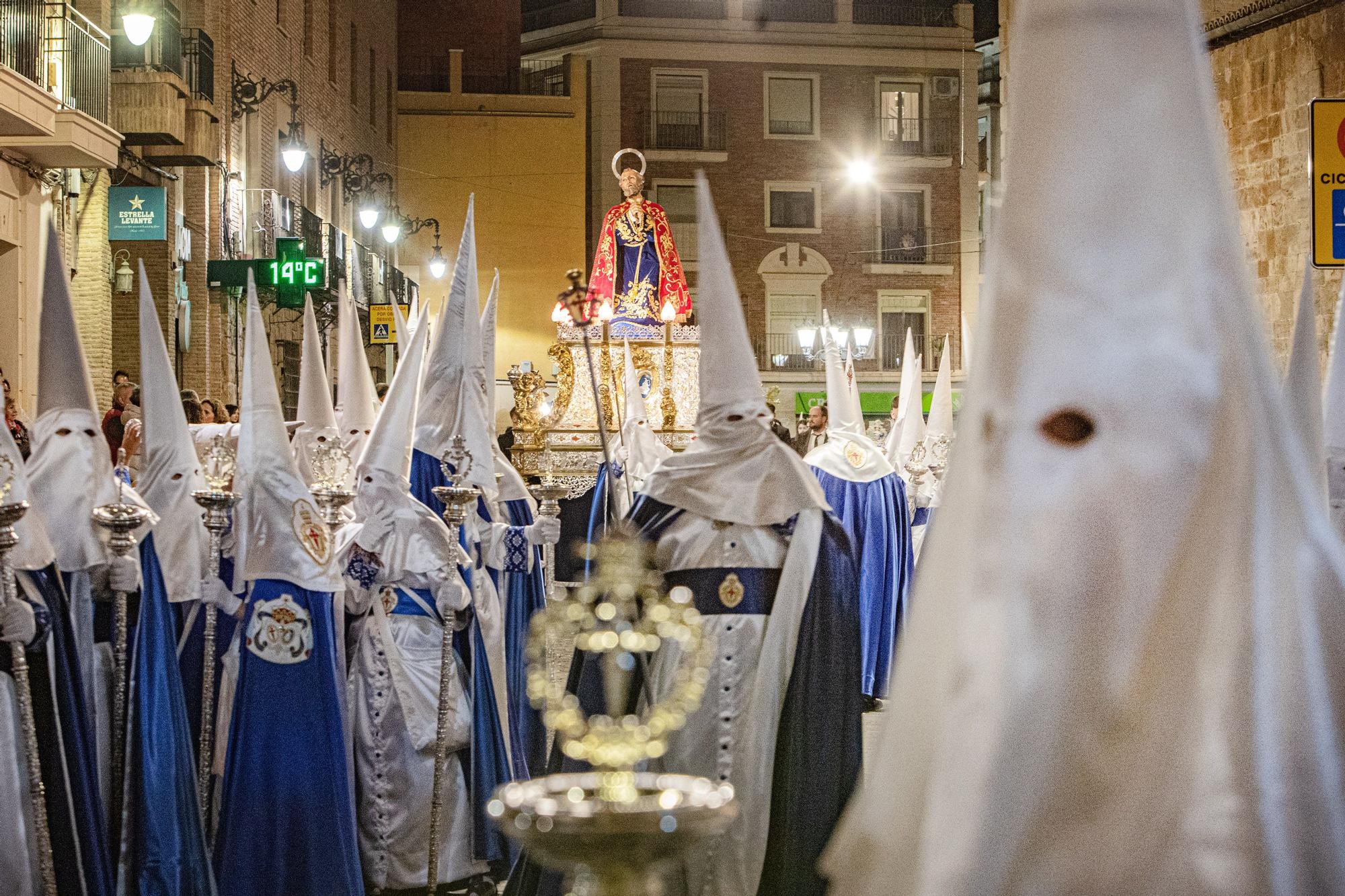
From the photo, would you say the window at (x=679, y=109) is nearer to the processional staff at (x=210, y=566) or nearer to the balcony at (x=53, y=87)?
the balcony at (x=53, y=87)

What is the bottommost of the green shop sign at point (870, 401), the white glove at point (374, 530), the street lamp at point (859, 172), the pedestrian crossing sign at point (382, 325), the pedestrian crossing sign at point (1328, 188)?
the white glove at point (374, 530)

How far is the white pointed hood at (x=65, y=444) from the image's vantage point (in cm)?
560

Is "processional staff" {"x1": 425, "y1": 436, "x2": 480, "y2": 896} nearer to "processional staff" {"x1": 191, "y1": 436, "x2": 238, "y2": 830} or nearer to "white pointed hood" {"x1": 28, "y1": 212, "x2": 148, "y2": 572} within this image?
"processional staff" {"x1": 191, "y1": 436, "x2": 238, "y2": 830}

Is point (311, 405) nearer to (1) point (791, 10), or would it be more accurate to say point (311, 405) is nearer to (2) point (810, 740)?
(2) point (810, 740)

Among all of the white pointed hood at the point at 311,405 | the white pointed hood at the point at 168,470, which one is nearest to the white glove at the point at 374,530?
the white pointed hood at the point at 168,470

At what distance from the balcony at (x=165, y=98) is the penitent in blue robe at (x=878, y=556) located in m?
11.1

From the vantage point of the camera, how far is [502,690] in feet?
→ 25.1

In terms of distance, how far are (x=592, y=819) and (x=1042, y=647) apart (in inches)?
35.5

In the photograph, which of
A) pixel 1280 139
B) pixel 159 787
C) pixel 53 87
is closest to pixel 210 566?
pixel 159 787

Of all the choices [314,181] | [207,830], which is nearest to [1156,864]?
[207,830]

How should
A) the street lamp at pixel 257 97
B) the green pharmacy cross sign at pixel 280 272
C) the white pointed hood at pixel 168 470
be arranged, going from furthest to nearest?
1. the green pharmacy cross sign at pixel 280 272
2. the street lamp at pixel 257 97
3. the white pointed hood at pixel 168 470

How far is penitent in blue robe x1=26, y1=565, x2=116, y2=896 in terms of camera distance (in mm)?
5156

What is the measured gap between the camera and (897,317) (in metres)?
38.8

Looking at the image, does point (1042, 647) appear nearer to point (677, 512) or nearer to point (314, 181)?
point (677, 512)
